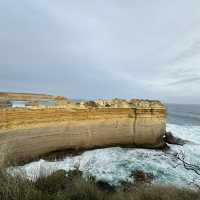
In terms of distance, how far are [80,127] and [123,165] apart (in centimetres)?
378

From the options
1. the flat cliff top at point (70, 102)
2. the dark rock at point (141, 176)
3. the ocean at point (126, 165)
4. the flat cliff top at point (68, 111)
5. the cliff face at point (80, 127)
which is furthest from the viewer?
the flat cliff top at point (70, 102)

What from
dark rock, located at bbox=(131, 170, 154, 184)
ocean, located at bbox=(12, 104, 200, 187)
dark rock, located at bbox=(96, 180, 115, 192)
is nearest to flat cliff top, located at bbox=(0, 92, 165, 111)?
ocean, located at bbox=(12, 104, 200, 187)

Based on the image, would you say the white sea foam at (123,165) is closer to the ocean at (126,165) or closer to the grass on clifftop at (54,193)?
the ocean at (126,165)

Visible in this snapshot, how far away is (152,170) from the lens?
31.4 feet

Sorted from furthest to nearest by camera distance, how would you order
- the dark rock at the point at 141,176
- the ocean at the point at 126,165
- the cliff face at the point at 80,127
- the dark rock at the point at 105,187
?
the cliff face at the point at 80,127
the ocean at the point at 126,165
the dark rock at the point at 141,176
the dark rock at the point at 105,187

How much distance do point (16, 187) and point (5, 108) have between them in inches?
283

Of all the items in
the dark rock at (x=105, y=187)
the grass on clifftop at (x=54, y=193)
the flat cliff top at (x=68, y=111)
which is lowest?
the dark rock at (x=105, y=187)

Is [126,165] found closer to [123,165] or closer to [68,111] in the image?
[123,165]

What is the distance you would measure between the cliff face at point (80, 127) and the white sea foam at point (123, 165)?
0.90 m

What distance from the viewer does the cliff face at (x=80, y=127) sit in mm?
10094

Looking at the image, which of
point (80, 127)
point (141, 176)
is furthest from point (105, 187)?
point (80, 127)

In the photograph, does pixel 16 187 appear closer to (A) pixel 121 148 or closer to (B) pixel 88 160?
(B) pixel 88 160

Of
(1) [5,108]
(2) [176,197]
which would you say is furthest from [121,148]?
(2) [176,197]

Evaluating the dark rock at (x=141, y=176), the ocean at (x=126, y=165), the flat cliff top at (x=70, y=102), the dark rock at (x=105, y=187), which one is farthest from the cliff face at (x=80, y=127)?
the dark rock at (x=141, y=176)
